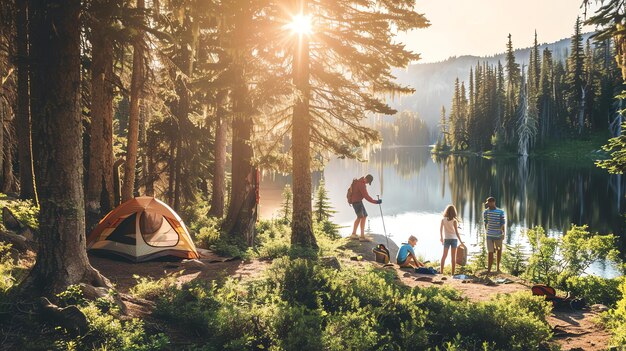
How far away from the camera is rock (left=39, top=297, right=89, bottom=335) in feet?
15.9

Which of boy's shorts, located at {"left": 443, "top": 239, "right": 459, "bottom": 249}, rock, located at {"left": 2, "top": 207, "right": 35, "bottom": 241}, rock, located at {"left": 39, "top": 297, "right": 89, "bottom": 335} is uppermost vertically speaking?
rock, located at {"left": 2, "top": 207, "right": 35, "bottom": 241}

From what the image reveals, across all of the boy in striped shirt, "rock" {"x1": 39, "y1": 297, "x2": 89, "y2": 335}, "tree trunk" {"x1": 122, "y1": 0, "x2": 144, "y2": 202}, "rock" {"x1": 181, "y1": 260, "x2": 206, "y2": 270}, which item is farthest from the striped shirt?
"rock" {"x1": 39, "y1": 297, "x2": 89, "y2": 335}

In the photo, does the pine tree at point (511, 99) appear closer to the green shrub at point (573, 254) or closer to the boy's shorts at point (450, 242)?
the green shrub at point (573, 254)

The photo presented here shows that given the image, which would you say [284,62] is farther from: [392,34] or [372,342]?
[372,342]

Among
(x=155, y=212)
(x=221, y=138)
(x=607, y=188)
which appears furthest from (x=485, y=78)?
(x=155, y=212)

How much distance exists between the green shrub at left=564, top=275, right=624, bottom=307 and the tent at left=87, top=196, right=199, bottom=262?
386 inches

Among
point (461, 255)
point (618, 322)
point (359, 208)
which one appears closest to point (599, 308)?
point (618, 322)

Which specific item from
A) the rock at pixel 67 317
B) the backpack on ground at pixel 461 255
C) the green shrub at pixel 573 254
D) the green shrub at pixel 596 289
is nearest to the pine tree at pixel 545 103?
the backpack on ground at pixel 461 255

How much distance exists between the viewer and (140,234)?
35.6 feet

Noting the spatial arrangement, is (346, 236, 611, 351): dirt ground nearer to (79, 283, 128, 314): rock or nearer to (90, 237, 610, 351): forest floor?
(90, 237, 610, 351): forest floor

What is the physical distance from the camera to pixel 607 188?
1575 inches

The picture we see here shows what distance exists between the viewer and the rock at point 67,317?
484 centimetres

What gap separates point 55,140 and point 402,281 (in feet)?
25.2

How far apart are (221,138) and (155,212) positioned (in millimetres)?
7723
